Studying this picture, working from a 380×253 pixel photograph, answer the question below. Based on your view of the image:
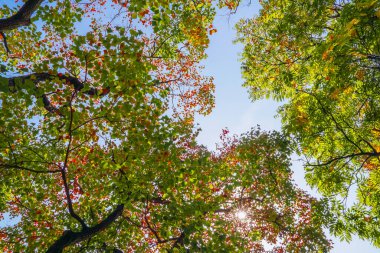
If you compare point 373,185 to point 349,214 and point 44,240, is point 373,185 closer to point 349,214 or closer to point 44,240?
point 349,214

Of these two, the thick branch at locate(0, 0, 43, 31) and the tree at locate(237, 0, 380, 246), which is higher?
the thick branch at locate(0, 0, 43, 31)

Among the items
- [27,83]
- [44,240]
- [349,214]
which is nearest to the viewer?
[27,83]

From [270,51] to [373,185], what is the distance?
655 cm

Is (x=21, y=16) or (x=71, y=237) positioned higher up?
(x=21, y=16)

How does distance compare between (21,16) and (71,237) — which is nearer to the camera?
(21,16)

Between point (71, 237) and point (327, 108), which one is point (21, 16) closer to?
point (71, 237)

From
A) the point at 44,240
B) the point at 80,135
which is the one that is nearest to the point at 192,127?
the point at 80,135

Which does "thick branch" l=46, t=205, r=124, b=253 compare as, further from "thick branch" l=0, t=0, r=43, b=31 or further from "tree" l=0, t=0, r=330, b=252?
"thick branch" l=0, t=0, r=43, b=31

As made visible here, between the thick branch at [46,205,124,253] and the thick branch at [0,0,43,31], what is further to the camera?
the thick branch at [46,205,124,253]

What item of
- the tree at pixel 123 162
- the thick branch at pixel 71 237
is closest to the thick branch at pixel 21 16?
the tree at pixel 123 162

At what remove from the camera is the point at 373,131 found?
28.6 ft

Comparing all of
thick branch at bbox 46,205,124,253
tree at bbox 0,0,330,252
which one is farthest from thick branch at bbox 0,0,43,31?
thick branch at bbox 46,205,124,253

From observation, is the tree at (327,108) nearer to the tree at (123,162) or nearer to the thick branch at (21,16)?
the tree at (123,162)

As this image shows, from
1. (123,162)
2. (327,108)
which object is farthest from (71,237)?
(327,108)
